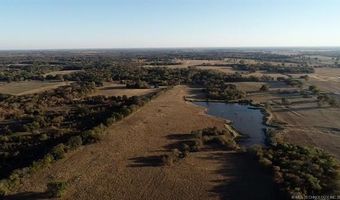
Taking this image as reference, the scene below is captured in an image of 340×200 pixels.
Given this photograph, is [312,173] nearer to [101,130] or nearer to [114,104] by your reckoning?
[101,130]

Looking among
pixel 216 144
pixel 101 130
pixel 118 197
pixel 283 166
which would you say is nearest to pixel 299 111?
pixel 216 144

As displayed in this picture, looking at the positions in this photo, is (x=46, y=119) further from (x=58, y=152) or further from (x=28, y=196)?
(x=28, y=196)

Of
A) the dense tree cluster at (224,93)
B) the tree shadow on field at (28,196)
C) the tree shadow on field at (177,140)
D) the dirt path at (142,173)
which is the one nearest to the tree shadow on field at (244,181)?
the dirt path at (142,173)

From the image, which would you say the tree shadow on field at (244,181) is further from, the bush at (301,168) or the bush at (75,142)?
the bush at (75,142)

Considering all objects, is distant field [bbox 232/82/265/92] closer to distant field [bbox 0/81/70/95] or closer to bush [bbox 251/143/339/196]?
distant field [bbox 0/81/70/95]

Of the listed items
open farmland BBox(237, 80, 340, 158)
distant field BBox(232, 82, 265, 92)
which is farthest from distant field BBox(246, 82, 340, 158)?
distant field BBox(232, 82, 265, 92)

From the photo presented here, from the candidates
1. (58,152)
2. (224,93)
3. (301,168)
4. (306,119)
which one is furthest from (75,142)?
(224,93)
